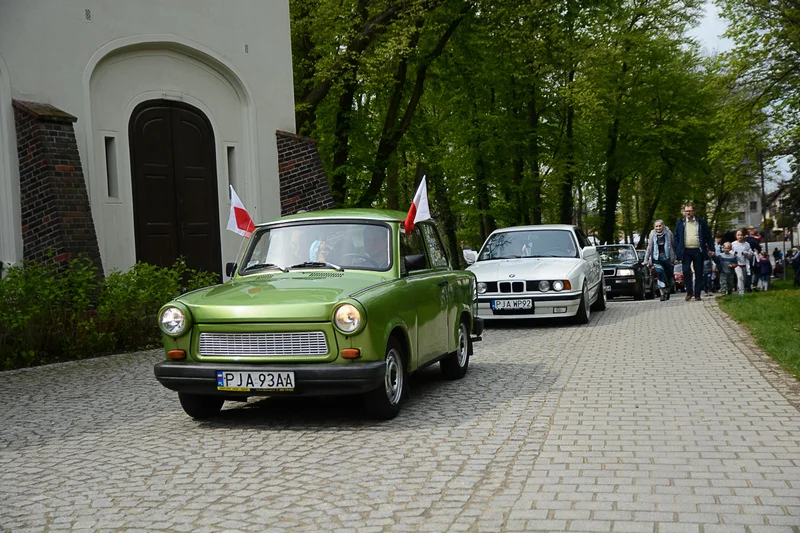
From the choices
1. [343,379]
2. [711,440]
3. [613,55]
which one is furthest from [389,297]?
[613,55]

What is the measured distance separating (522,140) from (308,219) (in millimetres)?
25785

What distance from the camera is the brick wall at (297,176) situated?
1880cm

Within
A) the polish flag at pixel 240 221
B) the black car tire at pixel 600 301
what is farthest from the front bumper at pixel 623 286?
the polish flag at pixel 240 221

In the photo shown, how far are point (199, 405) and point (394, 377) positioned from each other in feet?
5.30

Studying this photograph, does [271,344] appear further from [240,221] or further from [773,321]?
[773,321]

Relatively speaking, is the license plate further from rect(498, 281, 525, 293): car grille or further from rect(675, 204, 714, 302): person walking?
rect(675, 204, 714, 302): person walking

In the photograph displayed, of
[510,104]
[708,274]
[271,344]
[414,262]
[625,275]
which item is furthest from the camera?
[510,104]

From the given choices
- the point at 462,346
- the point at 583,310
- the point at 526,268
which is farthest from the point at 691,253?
the point at 462,346

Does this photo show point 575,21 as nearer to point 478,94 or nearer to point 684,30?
point 478,94

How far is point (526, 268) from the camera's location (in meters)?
15.0

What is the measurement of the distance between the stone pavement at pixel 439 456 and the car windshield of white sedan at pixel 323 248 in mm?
1263

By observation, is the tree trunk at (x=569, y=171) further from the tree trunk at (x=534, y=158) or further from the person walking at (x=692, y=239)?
the person walking at (x=692, y=239)

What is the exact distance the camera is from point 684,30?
38.5m

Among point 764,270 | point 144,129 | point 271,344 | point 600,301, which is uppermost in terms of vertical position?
point 144,129
